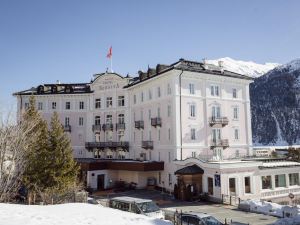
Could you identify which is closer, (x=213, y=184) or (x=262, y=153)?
(x=213, y=184)

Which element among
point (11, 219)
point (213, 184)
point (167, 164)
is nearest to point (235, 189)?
point (213, 184)

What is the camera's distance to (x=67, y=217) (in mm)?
14953

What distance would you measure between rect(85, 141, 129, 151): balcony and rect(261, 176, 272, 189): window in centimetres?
2155

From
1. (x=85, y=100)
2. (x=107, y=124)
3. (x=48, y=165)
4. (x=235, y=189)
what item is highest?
(x=85, y=100)

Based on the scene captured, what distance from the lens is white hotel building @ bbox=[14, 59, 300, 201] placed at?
3688cm

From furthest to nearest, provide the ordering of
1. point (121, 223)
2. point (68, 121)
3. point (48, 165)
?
point (68, 121)
point (48, 165)
point (121, 223)

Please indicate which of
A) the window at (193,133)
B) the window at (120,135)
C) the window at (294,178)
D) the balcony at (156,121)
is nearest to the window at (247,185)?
the window at (294,178)

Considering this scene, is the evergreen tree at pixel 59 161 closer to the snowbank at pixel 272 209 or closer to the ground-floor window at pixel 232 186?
the ground-floor window at pixel 232 186

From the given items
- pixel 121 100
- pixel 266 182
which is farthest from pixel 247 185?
pixel 121 100

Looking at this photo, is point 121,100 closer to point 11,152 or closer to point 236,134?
point 236,134

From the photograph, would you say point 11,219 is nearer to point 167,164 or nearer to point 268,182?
point 167,164

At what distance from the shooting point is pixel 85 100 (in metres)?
56.3

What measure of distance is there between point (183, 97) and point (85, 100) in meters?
21.6

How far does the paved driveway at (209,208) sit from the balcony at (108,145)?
991 cm
